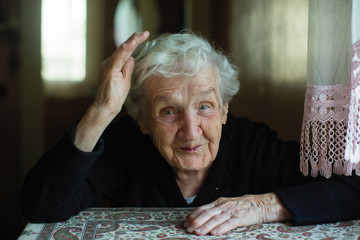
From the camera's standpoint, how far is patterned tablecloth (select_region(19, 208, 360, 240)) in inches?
48.3

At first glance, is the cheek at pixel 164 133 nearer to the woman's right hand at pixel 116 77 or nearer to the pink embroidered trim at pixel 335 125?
the woman's right hand at pixel 116 77

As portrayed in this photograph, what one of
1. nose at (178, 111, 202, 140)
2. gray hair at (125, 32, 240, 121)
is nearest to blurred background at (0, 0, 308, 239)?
gray hair at (125, 32, 240, 121)

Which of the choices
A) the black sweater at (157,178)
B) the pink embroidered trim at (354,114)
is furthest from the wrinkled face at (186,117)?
the pink embroidered trim at (354,114)

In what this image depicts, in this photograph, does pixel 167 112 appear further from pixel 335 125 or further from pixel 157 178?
pixel 335 125

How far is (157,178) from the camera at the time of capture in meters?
1.73

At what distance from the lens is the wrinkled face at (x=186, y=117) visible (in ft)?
5.08

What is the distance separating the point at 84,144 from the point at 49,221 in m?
0.26

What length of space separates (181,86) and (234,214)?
488 mm

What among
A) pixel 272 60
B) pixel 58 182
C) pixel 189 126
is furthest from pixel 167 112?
pixel 272 60

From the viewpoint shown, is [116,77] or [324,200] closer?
[324,200]

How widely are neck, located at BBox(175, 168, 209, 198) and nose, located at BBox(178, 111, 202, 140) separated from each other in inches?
8.8

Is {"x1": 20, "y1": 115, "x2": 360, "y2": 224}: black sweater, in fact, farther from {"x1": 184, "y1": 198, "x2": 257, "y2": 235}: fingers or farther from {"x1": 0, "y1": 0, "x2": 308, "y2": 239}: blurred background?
{"x1": 0, "y1": 0, "x2": 308, "y2": 239}: blurred background

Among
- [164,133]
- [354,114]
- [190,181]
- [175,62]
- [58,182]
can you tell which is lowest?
[190,181]

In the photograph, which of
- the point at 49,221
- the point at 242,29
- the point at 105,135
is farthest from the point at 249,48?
the point at 49,221
